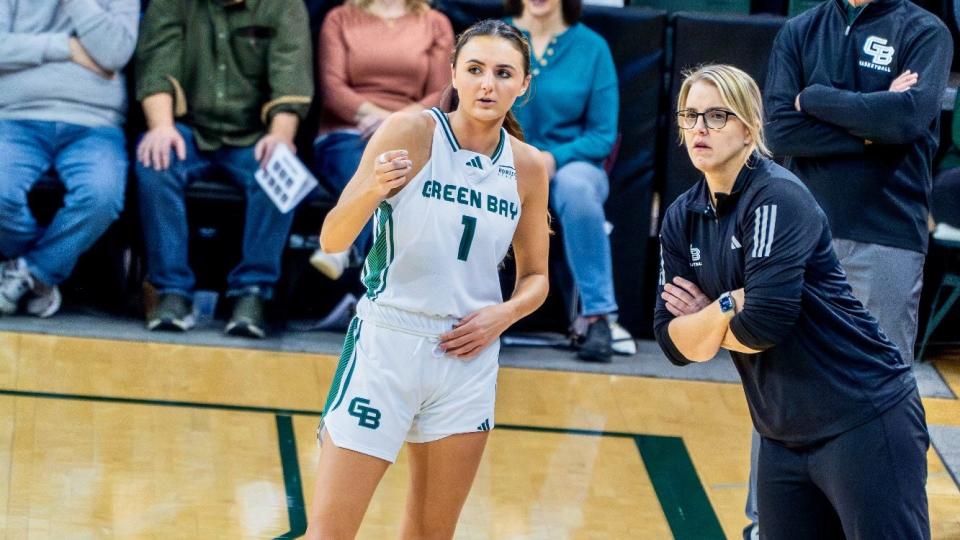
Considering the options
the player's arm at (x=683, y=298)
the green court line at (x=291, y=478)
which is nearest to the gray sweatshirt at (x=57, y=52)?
the green court line at (x=291, y=478)

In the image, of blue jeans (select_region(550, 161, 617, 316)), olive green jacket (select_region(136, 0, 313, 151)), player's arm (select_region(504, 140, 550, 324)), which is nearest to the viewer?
player's arm (select_region(504, 140, 550, 324))

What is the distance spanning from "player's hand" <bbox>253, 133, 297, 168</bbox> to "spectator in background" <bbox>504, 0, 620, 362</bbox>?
1059mm

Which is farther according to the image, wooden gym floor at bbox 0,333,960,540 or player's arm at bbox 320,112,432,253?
wooden gym floor at bbox 0,333,960,540

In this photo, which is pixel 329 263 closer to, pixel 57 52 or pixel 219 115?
pixel 219 115

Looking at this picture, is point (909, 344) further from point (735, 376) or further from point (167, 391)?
point (167, 391)

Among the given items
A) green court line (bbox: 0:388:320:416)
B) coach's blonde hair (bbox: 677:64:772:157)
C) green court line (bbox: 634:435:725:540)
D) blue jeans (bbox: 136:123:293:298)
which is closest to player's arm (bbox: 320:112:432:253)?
coach's blonde hair (bbox: 677:64:772:157)

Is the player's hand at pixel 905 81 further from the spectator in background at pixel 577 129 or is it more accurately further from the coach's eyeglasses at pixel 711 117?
the spectator in background at pixel 577 129

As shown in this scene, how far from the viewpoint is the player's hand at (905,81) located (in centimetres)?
445

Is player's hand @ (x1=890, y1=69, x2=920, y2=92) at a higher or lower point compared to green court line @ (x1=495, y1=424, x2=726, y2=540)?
higher

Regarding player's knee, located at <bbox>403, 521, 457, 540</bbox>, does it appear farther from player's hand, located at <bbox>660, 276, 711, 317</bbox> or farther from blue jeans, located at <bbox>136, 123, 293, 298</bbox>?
blue jeans, located at <bbox>136, 123, 293, 298</bbox>

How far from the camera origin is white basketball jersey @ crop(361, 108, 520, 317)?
349 cm

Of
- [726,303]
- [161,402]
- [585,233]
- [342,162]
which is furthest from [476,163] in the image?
Answer: [342,162]

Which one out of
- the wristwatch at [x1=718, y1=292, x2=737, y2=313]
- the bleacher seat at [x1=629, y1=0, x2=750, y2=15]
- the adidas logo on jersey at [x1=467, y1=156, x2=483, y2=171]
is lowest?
the bleacher seat at [x1=629, y1=0, x2=750, y2=15]

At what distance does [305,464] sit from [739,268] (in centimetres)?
223
